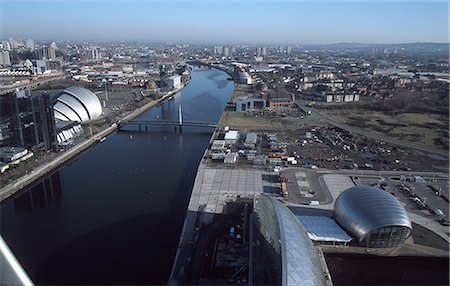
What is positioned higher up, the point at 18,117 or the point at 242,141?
the point at 18,117

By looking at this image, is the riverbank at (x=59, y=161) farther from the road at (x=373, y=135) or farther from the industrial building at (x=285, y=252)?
the road at (x=373, y=135)

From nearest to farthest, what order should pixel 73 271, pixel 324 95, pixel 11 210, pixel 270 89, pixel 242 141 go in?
pixel 73 271 → pixel 11 210 → pixel 242 141 → pixel 324 95 → pixel 270 89

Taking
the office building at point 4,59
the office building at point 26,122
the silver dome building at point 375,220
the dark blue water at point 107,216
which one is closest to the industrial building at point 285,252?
the silver dome building at point 375,220

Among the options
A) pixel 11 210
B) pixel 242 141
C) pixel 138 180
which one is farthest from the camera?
pixel 242 141

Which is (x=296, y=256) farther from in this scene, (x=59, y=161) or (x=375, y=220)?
(x=59, y=161)

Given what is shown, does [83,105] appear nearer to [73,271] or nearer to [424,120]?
[73,271]

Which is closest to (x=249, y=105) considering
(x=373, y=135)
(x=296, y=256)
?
(x=373, y=135)

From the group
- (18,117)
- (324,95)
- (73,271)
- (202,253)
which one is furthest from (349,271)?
(324,95)
